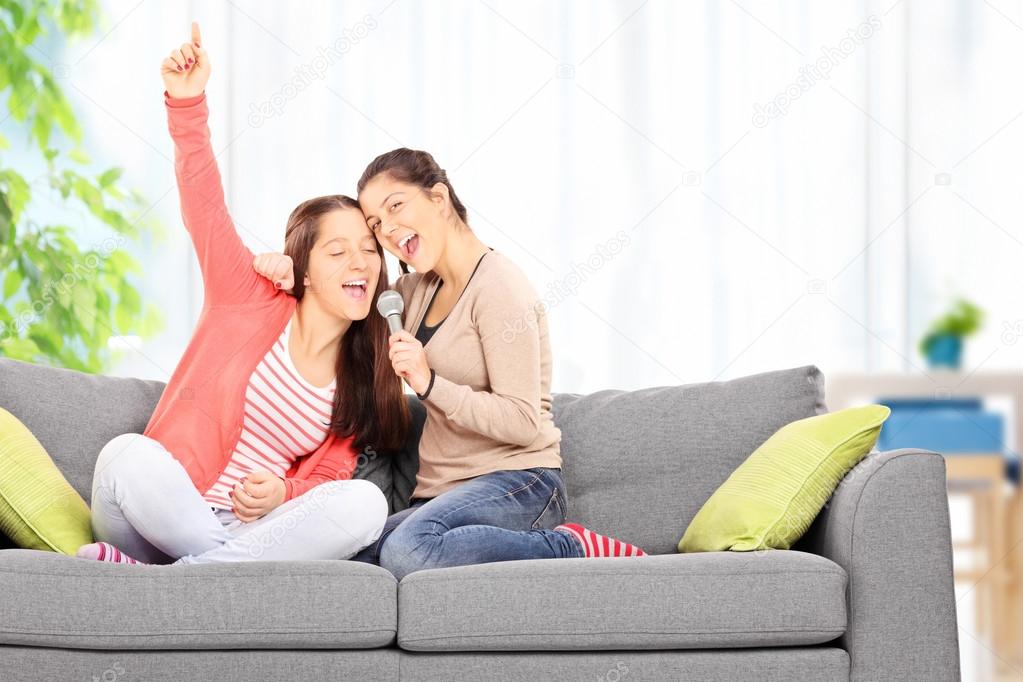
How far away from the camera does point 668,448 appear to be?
2045 millimetres

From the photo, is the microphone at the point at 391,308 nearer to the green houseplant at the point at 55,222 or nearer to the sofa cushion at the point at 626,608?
the sofa cushion at the point at 626,608

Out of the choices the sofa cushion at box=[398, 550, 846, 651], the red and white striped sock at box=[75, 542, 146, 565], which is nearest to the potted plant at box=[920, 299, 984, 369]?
the sofa cushion at box=[398, 550, 846, 651]

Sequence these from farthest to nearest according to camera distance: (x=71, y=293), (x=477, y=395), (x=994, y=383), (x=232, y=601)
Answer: (x=71, y=293)
(x=994, y=383)
(x=477, y=395)
(x=232, y=601)

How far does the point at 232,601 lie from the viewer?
5.01ft

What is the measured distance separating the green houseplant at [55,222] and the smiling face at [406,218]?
4.31 feet

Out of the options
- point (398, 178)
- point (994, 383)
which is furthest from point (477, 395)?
point (994, 383)

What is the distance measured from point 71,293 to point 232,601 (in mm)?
1758

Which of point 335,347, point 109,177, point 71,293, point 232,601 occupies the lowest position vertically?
point 232,601

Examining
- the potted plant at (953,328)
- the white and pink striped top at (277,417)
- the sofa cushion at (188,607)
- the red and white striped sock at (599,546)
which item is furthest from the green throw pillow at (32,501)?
the potted plant at (953,328)

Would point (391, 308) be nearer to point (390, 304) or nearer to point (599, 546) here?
point (390, 304)

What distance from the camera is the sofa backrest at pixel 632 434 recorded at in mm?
1959

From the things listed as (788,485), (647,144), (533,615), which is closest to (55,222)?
(647,144)

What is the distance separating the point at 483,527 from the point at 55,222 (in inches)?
79.0

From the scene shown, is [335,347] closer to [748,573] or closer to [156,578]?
[156,578]
